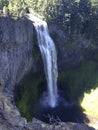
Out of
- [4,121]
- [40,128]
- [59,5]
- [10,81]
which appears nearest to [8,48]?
[10,81]

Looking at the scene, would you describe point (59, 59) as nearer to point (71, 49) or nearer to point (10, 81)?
point (71, 49)

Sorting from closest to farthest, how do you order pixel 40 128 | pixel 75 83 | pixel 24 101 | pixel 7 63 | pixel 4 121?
1. pixel 4 121
2. pixel 40 128
3. pixel 7 63
4. pixel 24 101
5. pixel 75 83

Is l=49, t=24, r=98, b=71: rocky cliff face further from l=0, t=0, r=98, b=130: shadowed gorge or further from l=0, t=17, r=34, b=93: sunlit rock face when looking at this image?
l=0, t=17, r=34, b=93: sunlit rock face

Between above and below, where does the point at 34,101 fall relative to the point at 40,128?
below

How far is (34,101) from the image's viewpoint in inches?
2267

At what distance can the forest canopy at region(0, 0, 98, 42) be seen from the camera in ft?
209

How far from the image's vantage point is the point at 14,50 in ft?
175

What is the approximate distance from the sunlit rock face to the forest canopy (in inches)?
307

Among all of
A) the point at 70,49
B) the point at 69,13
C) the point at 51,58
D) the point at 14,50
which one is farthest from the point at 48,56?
the point at 69,13

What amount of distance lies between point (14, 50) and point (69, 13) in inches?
737

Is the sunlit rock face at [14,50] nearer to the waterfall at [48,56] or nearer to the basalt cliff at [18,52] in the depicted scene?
the basalt cliff at [18,52]

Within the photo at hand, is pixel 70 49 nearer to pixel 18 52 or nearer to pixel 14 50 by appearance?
pixel 18 52

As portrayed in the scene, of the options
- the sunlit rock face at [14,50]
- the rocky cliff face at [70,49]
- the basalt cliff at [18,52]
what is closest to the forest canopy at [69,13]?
the rocky cliff face at [70,49]

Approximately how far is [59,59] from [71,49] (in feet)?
11.8
